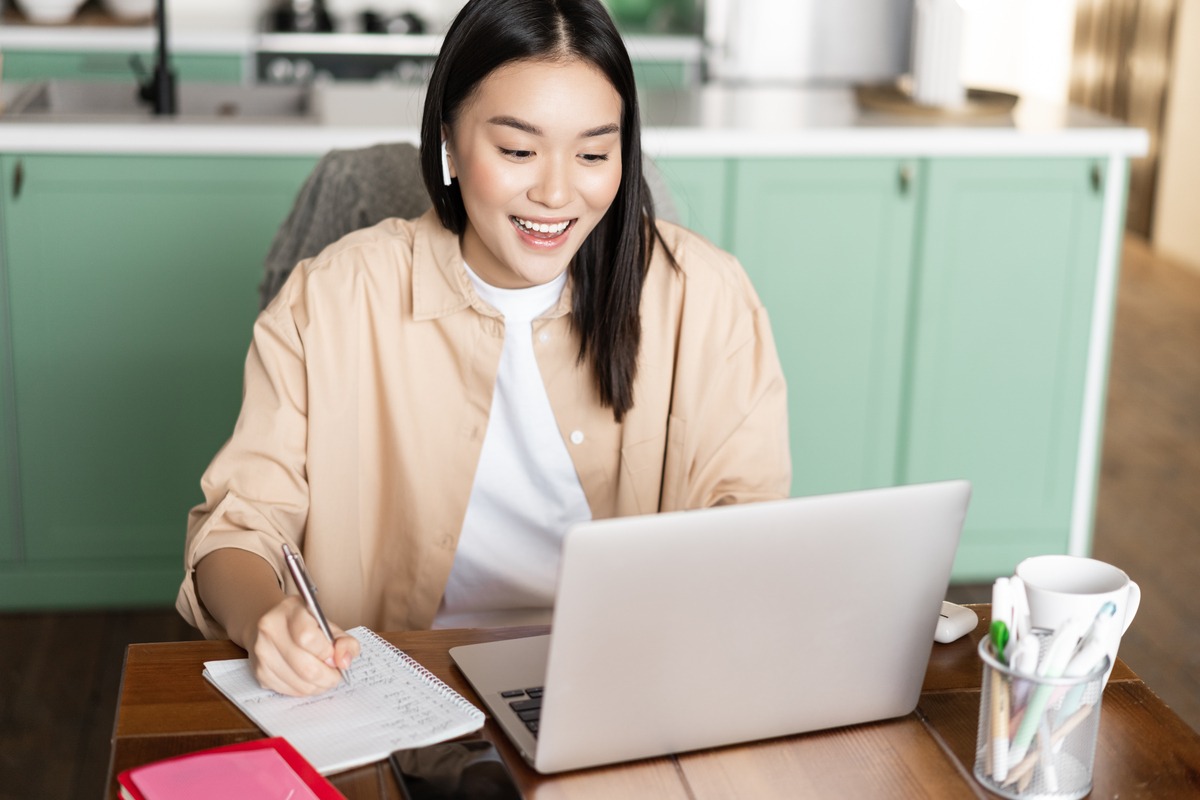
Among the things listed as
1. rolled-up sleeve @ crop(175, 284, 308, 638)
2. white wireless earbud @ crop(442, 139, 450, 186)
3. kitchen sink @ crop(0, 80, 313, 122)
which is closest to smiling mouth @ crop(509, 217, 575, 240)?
white wireless earbud @ crop(442, 139, 450, 186)

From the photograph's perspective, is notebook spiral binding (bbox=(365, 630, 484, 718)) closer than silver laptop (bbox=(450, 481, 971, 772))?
No

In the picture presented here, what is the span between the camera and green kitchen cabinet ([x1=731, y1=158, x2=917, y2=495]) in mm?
2709

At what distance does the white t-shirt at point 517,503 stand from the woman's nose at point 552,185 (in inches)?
6.4

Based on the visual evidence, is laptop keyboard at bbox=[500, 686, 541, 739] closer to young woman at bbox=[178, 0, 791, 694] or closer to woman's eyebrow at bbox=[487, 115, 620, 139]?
young woman at bbox=[178, 0, 791, 694]

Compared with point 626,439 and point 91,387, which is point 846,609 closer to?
point 626,439

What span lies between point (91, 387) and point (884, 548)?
2.00 metres

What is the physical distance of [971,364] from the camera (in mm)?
2834

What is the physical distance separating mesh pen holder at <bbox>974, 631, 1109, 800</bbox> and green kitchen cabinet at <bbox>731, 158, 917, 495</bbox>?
181 centimetres

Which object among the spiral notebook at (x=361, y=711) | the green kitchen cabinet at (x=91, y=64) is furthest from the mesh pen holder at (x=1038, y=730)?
the green kitchen cabinet at (x=91, y=64)

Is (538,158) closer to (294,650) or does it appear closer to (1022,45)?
(294,650)

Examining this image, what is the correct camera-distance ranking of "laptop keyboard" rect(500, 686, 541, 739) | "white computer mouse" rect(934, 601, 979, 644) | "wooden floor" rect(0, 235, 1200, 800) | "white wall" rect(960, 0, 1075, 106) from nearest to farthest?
"laptop keyboard" rect(500, 686, 541, 739), "white computer mouse" rect(934, 601, 979, 644), "wooden floor" rect(0, 235, 1200, 800), "white wall" rect(960, 0, 1075, 106)

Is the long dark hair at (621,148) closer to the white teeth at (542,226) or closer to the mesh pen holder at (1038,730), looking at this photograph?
the white teeth at (542,226)

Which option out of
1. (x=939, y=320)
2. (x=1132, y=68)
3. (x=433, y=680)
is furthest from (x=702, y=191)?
(x=1132, y=68)

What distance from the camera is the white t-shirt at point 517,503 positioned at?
1.51 metres
